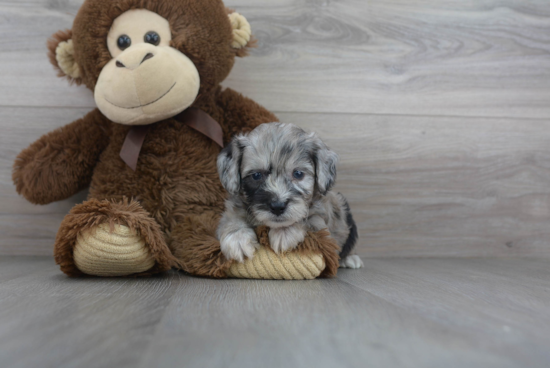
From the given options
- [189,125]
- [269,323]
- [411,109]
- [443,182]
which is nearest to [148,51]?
[189,125]

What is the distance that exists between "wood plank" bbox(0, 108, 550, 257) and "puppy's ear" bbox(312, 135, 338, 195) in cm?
59

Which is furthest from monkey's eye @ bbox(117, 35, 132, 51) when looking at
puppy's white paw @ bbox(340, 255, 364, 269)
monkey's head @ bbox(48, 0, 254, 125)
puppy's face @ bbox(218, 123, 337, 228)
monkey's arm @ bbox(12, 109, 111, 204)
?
puppy's white paw @ bbox(340, 255, 364, 269)

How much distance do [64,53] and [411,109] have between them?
1.61 metres

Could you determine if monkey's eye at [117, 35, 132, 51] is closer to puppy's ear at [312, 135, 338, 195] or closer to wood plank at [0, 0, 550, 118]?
wood plank at [0, 0, 550, 118]

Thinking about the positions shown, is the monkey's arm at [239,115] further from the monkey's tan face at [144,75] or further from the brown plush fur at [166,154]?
the monkey's tan face at [144,75]

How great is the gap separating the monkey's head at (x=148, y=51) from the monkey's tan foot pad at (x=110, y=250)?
0.47 m

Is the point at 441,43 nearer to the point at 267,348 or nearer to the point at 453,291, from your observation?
the point at 453,291

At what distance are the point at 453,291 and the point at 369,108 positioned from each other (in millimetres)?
1118

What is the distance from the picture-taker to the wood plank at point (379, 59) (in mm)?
2006

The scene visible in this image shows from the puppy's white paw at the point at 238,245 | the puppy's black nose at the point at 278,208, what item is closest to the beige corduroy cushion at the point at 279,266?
the puppy's white paw at the point at 238,245

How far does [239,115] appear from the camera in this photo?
1.83m

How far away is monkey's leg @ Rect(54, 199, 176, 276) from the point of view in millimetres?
1313

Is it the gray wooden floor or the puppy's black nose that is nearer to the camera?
the gray wooden floor

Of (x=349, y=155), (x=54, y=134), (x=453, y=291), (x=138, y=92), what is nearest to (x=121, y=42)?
(x=138, y=92)
